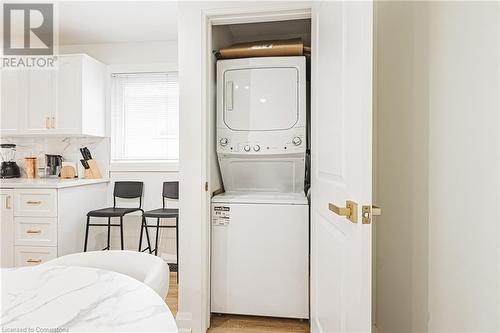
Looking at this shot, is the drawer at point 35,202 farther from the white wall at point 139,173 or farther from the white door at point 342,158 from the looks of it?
the white door at point 342,158

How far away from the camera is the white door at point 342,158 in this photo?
1.06m

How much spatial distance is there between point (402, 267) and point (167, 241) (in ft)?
8.77

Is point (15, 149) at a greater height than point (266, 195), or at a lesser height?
greater

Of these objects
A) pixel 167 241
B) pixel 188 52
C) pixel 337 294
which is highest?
pixel 188 52

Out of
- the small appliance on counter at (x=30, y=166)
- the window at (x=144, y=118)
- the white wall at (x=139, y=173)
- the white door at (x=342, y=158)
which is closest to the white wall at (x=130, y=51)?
the white wall at (x=139, y=173)

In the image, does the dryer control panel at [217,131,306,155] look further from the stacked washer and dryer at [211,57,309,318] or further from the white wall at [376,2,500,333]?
the white wall at [376,2,500,333]

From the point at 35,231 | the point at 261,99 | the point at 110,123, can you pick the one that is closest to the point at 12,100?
the point at 110,123

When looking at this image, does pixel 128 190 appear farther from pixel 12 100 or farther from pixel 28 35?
pixel 28 35

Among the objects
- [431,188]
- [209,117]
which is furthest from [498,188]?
[209,117]

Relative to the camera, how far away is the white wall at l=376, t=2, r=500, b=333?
0.85 meters

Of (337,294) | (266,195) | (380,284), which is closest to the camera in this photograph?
(337,294)

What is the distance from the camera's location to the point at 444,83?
106 cm

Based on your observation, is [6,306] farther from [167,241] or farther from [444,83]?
[167,241]

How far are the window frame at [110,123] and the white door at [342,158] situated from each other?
2.16 meters
